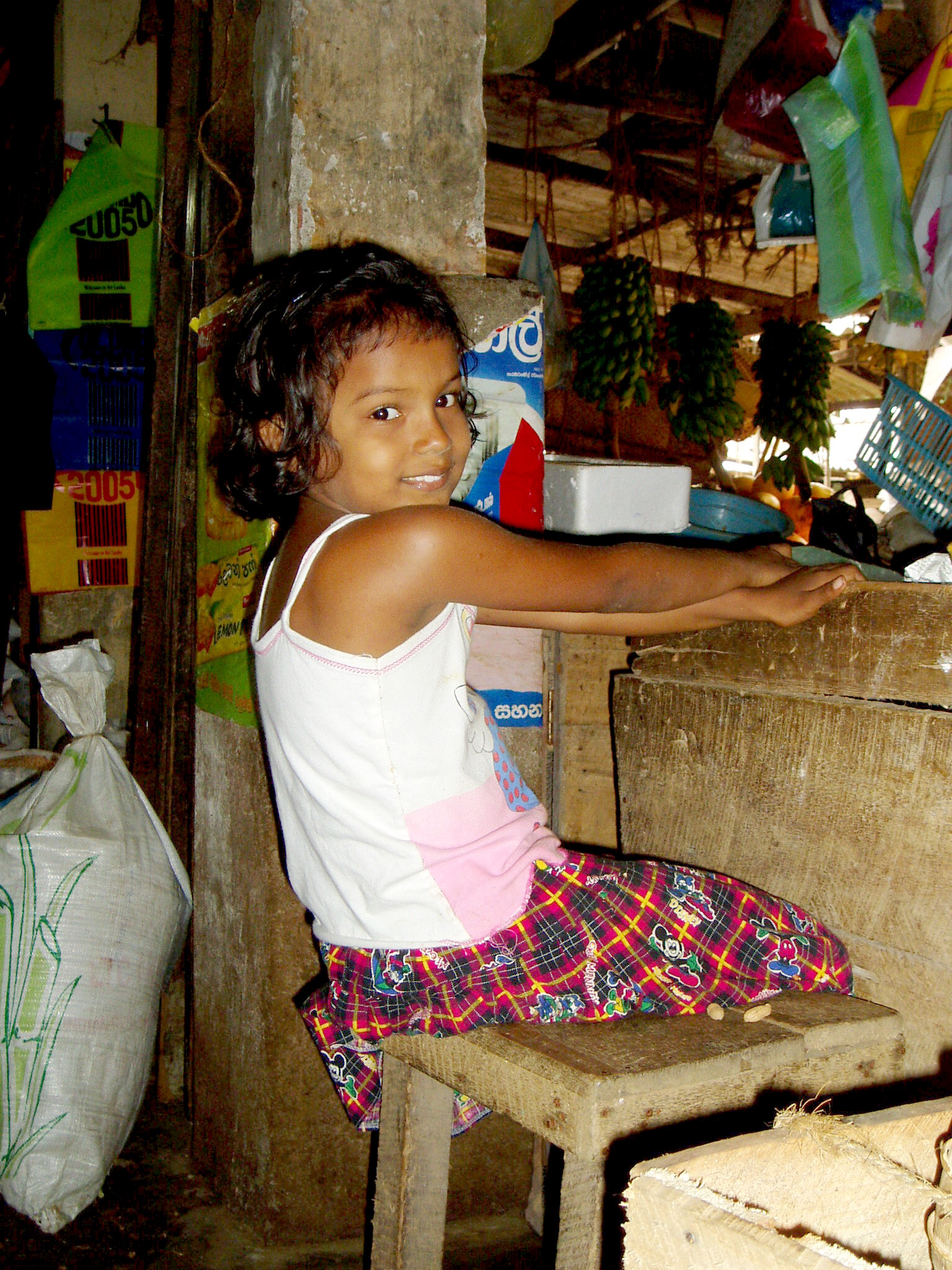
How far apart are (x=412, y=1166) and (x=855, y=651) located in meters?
1.05

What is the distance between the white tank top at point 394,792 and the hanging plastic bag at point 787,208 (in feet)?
7.32

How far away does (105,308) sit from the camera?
9.80 ft

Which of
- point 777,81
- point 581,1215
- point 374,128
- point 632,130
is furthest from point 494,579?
point 632,130

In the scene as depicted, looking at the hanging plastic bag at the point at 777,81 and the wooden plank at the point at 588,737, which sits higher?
the hanging plastic bag at the point at 777,81

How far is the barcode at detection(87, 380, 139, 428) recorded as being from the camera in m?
3.02

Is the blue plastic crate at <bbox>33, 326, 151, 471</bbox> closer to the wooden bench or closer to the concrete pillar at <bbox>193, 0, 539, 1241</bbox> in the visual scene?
the concrete pillar at <bbox>193, 0, 539, 1241</bbox>

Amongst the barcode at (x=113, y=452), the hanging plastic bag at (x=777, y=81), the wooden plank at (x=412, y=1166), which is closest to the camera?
the wooden plank at (x=412, y=1166)

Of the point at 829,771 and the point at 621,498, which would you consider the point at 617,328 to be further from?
the point at 829,771

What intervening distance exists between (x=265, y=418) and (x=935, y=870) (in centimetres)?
123

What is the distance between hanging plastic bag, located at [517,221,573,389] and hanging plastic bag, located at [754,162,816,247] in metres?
0.80

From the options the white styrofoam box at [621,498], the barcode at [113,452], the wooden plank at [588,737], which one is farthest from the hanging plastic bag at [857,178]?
the barcode at [113,452]

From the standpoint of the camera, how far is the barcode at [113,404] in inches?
119

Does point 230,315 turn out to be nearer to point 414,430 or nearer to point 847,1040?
point 414,430

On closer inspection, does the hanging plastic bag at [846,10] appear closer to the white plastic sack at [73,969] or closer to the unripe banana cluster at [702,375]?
the unripe banana cluster at [702,375]
